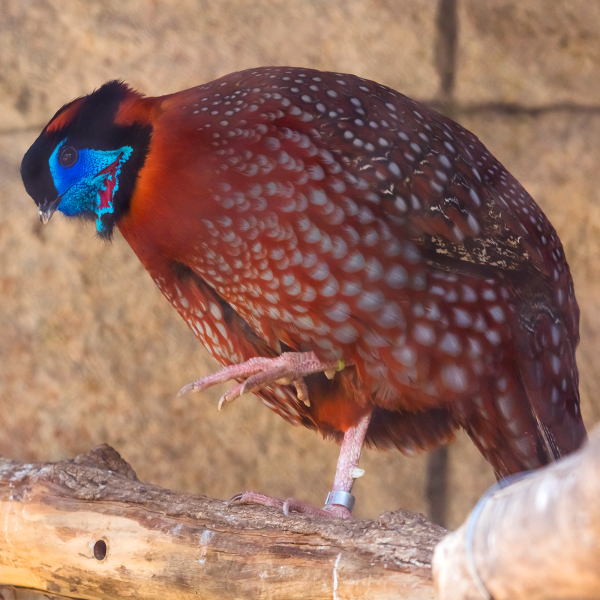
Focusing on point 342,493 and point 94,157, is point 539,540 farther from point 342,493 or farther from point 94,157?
point 94,157

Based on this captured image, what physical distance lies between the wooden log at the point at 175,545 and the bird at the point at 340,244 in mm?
149

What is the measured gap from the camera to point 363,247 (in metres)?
1.29

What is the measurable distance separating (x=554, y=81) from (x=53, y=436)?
2.19 metres

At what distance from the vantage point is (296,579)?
3.77 ft

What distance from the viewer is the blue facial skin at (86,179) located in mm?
1415

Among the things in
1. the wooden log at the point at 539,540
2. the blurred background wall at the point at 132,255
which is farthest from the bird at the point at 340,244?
the blurred background wall at the point at 132,255

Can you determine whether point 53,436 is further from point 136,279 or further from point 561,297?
point 561,297

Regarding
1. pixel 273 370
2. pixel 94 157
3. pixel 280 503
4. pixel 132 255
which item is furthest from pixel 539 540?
pixel 132 255

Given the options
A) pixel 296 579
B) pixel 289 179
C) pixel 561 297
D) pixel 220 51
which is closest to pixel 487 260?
pixel 561 297

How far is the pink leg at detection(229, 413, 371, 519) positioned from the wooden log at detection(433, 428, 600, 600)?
70 cm

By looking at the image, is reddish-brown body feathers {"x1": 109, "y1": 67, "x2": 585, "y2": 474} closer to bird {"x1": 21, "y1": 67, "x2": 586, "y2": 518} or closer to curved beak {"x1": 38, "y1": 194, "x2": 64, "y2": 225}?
bird {"x1": 21, "y1": 67, "x2": 586, "y2": 518}

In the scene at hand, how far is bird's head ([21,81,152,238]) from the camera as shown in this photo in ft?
4.63

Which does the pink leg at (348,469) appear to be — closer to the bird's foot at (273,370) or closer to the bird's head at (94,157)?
the bird's foot at (273,370)

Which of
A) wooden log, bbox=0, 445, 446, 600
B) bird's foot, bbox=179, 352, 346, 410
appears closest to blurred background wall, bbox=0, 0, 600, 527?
wooden log, bbox=0, 445, 446, 600
